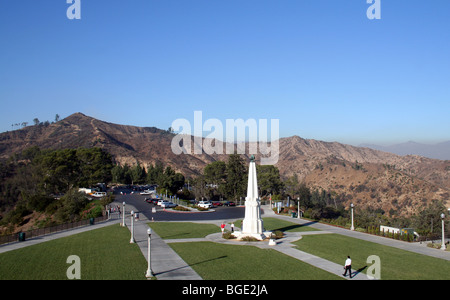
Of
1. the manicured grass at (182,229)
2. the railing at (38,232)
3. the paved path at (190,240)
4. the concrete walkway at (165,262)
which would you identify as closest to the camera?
the concrete walkway at (165,262)

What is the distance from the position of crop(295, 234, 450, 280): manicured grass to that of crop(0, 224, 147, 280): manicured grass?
11262mm

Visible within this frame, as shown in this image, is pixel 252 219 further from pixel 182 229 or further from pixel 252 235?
pixel 182 229

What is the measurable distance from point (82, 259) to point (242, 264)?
358 inches

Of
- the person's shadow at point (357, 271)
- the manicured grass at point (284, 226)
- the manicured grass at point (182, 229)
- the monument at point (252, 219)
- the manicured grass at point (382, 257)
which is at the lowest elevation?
the manicured grass at point (284, 226)

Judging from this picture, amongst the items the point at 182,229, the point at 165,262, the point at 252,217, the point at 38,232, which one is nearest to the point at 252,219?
the point at 252,217

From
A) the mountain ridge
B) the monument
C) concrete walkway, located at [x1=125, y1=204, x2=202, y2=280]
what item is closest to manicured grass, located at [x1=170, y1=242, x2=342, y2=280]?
concrete walkway, located at [x1=125, y1=204, x2=202, y2=280]

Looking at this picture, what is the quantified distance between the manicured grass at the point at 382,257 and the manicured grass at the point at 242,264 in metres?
2.80

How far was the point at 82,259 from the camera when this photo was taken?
20578mm

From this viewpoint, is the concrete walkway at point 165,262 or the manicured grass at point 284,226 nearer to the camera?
the concrete walkway at point 165,262

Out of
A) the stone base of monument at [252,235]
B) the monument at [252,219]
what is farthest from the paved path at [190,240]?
the monument at [252,219]

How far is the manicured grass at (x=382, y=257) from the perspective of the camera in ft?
59.6

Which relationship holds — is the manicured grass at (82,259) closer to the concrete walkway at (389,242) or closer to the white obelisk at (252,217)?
the white obelisk at (252,217)

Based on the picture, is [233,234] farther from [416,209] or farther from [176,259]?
[416,209]
